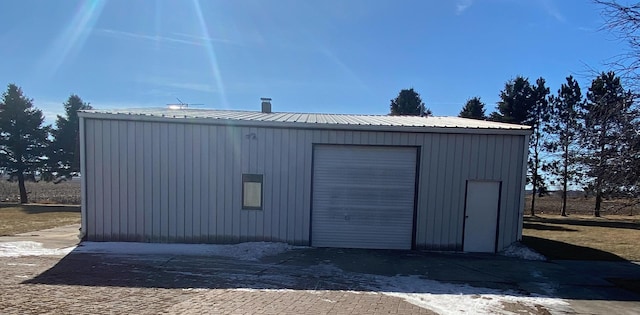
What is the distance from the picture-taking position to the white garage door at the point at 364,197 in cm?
1034

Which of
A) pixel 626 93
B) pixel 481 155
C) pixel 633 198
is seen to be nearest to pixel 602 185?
pixel 633 198

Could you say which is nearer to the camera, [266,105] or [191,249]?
[191,249]

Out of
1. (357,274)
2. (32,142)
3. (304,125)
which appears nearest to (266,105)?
(304,125)

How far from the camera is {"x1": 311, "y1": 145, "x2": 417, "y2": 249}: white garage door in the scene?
10.3 meters

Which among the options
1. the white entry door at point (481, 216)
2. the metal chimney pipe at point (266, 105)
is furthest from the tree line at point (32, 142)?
the white entry door at point (481, 216)

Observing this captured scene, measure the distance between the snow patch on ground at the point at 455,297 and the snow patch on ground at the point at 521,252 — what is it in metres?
3.58

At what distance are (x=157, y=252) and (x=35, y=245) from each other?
323 cm

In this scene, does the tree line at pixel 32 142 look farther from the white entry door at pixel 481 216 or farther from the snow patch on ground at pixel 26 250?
the white entry door at pixel 481 216

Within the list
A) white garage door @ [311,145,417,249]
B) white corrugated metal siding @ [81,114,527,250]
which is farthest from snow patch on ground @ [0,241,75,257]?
white garage door @ [311,145,417,249]

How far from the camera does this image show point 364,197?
10.5 meters

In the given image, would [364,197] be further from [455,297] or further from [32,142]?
[32,142]

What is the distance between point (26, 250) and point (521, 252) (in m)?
12.5

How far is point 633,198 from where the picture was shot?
21.1 feet

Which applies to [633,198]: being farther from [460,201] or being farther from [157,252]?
[157,252]
